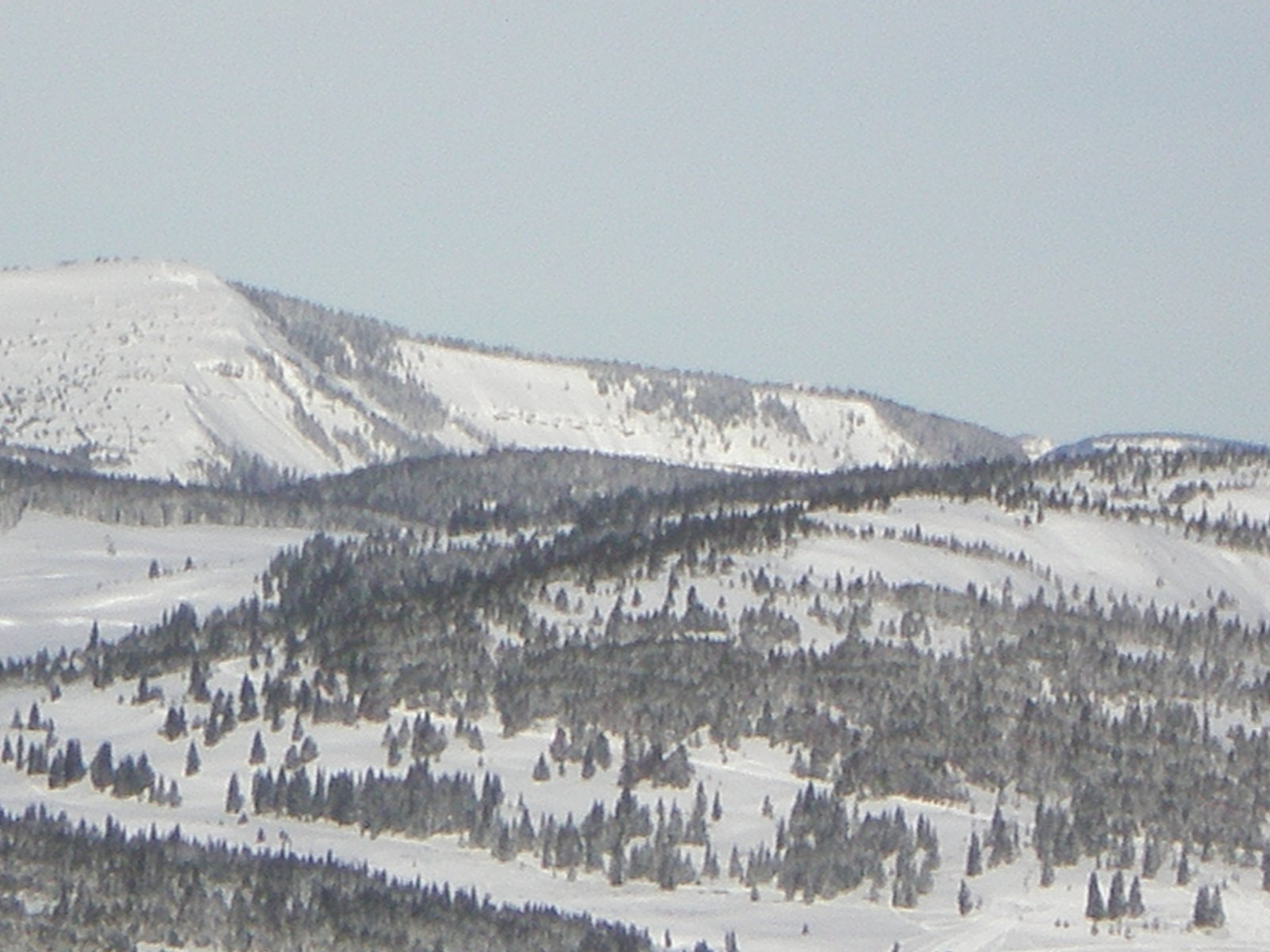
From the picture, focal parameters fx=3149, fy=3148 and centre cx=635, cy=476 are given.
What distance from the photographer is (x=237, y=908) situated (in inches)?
6191

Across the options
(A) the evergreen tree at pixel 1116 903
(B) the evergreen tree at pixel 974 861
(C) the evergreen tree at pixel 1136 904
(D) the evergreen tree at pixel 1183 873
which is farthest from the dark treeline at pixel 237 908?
(D) the evergreen tree at pixel 1183 873

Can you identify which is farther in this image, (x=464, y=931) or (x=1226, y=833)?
(x=1226, y=833)

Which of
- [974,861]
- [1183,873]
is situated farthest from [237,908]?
[1183,873]

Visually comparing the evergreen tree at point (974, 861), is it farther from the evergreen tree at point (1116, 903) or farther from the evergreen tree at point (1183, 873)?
the evergreen tree at point (1183, 873)

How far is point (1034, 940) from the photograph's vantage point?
546 feet

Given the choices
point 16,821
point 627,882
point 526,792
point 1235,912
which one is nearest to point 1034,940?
point 1235,912

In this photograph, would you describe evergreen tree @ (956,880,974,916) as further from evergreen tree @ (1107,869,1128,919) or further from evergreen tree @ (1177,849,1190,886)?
evergreen tree @ (1177,849,1190,886)

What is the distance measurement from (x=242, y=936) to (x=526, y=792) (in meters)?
45.7

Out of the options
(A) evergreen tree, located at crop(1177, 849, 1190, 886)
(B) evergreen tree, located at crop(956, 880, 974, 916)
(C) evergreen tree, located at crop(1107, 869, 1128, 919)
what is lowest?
(B) evergreen tree, located at crop(956, 880, 974, 916)

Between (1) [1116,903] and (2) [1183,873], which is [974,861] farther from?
(2) [1183,873]

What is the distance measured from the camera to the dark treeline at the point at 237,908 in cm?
15275

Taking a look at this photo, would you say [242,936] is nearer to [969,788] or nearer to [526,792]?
[526,792]

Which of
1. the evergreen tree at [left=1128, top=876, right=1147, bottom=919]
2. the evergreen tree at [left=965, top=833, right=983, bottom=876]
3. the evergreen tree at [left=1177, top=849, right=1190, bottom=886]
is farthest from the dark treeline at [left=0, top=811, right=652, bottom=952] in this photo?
the evergreen tree at [left=1177, top=849, right=1190, bottom=886]

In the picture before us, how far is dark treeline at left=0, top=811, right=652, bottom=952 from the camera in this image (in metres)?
153
